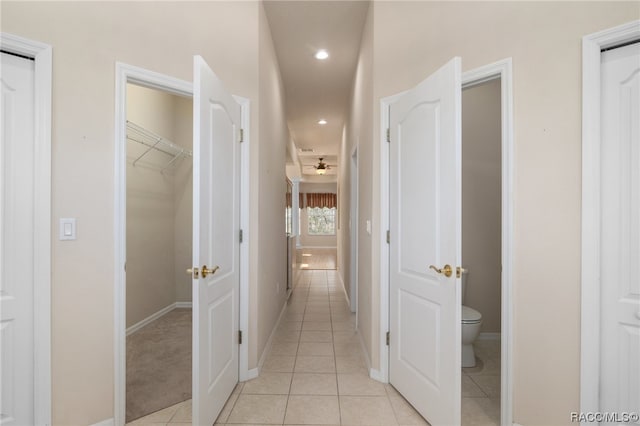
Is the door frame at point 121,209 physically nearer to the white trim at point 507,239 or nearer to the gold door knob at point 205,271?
the gold door knob at point 205,271

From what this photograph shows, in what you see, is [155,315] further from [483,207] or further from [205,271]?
[483,207]

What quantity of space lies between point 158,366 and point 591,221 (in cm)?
319

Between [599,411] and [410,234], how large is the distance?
1.25 meters

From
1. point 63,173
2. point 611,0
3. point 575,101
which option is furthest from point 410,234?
point 63,173

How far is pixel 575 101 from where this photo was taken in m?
1.50

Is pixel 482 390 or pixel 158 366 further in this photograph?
pixel 158 366

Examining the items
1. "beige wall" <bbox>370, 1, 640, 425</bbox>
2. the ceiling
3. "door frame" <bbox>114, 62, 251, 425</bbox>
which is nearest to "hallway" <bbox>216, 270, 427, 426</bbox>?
"door frame" <bbox>114, 62, 251, 425</bbox>

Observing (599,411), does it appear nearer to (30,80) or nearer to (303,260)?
(30,80)

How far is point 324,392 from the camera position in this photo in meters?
2.13

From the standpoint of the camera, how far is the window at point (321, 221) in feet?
40.3

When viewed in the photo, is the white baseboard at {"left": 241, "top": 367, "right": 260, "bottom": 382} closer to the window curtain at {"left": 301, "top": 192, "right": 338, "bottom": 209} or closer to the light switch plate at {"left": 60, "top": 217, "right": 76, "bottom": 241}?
the light switch plate at {"left": 60, "top": 217, "right": 76, "bottom": 241}

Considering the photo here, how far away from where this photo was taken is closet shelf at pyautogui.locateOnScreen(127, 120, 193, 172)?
309 cm

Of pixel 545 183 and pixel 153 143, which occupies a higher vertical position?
pixel 153 143

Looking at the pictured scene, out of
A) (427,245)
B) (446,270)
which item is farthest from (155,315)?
(446,270)
